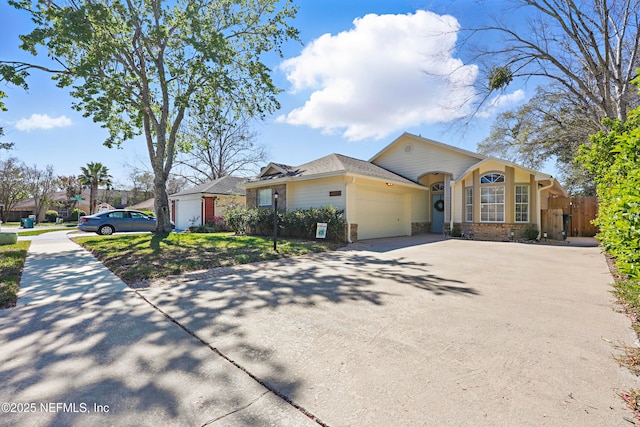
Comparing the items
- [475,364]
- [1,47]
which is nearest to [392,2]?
[475,364]

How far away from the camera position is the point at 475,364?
102 inches

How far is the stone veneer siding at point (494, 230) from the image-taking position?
1279 centimetres

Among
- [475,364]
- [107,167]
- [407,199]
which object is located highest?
[107,167]

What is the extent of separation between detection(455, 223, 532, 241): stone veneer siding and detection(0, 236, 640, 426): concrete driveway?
795 cm

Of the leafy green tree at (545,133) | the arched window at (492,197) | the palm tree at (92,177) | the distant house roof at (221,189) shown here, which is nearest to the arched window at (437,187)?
the arched window at (492,197)

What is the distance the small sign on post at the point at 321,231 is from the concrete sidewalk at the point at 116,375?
26.4 feet

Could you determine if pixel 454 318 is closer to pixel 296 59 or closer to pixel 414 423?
pixel 414 423

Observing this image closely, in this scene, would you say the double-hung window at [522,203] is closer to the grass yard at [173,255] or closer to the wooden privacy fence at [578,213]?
the wooden privacy fence at [578,213]

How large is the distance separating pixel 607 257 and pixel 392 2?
10.4m

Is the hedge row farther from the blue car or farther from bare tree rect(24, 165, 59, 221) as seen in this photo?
bare tree rect(24, 165, 59, 221)

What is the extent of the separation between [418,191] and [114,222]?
1733 centimetres

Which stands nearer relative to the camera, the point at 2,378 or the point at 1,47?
the point at 2,378

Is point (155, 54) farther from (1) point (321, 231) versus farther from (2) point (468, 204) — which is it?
(2) point (468, 204)

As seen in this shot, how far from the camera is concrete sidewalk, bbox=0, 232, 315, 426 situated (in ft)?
6.48
